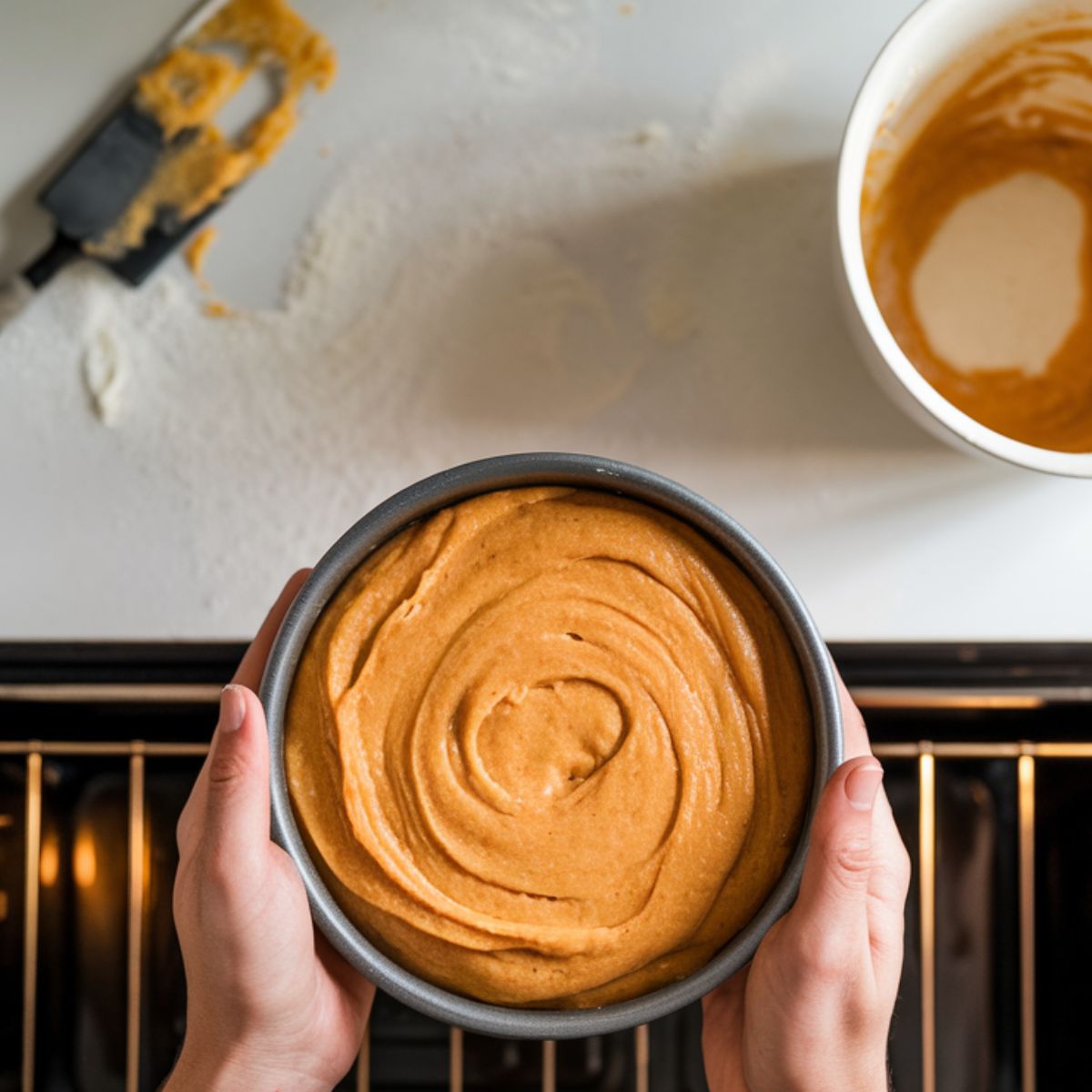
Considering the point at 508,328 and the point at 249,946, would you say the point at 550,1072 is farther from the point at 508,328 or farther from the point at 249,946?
the point at 508,328

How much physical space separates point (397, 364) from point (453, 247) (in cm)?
10

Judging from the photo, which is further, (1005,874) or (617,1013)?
(1005,874)

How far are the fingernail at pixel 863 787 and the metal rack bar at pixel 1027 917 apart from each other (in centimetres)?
36

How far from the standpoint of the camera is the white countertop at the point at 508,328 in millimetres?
897

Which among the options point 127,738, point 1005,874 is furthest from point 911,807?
point 127,738

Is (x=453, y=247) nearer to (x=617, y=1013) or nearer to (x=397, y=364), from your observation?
(x=397, y=364)

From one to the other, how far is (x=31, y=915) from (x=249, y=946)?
0.34m

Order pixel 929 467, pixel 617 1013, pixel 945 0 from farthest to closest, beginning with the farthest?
pixel 929 467, pixel 945 0, pixel 617 1013

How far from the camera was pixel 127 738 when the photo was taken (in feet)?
2.98

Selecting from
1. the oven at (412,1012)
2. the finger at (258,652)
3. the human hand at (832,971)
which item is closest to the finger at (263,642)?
the finger at (258,652)

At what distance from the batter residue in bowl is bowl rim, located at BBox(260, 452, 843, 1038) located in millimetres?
320

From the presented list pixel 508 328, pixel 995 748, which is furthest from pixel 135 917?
pixel 995 748

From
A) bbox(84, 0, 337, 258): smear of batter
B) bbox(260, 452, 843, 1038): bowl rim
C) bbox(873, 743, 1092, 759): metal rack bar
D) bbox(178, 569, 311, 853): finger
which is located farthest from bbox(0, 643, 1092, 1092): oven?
Answer: bbox(84, 0, 337, 258): smear of batter

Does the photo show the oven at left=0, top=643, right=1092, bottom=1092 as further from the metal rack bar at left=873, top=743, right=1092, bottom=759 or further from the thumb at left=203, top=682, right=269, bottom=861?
the thumb at left=203, top=682, right=269, bottom=861
